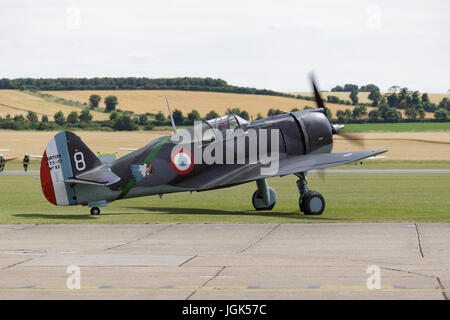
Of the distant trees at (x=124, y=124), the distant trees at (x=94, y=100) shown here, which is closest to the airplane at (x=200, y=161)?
the distant trees at (x=124, y=124)

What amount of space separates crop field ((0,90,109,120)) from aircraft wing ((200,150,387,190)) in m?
98.0

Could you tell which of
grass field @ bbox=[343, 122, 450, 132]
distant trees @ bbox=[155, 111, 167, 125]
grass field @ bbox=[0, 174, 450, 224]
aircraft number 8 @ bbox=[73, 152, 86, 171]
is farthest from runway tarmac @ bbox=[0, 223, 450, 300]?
distant trees @ bbox=[155, 111, 167, 125]

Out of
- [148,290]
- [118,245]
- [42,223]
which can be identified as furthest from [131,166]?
[148,290]

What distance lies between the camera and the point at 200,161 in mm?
23031

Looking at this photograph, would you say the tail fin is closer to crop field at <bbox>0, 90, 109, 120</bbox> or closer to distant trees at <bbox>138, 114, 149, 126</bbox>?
distant trees at <bbox>138, 114, 149, 126</bbox>

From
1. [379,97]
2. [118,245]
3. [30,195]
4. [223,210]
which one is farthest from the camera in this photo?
[379,97]

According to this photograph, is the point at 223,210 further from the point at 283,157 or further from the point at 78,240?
the point at 78,240

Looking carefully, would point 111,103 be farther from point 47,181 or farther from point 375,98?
point 47,181

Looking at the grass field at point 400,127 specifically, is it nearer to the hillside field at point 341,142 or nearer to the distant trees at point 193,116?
the hillside field at point 341,142

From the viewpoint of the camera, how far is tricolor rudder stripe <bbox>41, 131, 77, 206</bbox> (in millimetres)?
21734

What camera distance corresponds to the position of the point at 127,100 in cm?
12712

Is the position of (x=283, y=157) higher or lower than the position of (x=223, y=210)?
higher

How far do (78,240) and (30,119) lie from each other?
4123 inches

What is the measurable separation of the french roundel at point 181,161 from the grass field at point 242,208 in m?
1.47
